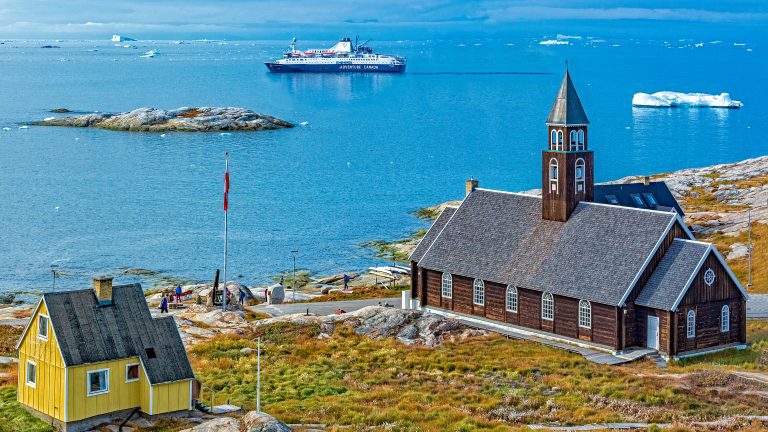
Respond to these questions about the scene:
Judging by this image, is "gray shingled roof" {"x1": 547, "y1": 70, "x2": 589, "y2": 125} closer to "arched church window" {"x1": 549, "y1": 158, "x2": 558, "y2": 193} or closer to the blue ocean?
"arched church window" {"x1": 549, "y1": 158, "x2": 558, "y2": 193}

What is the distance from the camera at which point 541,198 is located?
5722cm

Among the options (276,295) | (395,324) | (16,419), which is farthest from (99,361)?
(276,295)

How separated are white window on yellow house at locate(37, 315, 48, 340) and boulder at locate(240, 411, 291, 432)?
7.88 metres

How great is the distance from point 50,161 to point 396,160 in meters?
47.7

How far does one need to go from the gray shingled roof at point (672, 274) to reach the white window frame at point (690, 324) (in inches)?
56.3

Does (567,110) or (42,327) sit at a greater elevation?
(567,110)

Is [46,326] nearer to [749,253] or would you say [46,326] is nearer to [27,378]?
[27,378]

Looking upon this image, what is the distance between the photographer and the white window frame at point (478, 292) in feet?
187

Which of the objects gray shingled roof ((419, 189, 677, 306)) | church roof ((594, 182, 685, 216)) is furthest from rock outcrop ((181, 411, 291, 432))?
church roof ((594, 182, 685, 216))

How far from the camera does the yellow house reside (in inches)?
1353

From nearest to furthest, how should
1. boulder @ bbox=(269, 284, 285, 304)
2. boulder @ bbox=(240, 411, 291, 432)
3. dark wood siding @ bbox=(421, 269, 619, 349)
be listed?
boulder @ bbox=(240, 411, 291, 432) < dark wood siding @ bbox=(421, 269, 619, 349) < boulder @ bbox=(269, 284, 285, 304)

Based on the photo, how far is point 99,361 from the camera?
3469 centimetres

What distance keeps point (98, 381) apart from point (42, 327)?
97.1 inches

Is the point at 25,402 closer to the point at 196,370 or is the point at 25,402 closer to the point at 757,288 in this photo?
the point at 196,370
